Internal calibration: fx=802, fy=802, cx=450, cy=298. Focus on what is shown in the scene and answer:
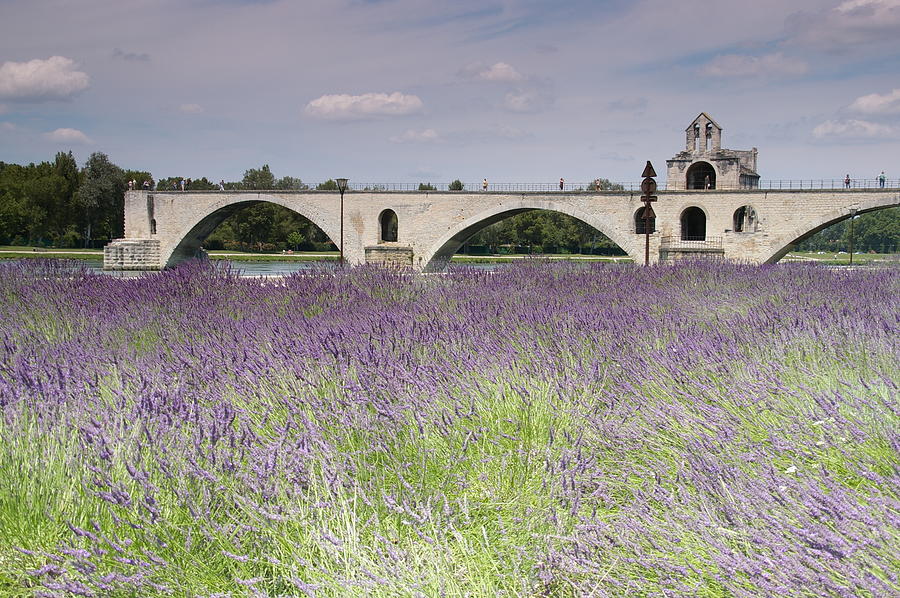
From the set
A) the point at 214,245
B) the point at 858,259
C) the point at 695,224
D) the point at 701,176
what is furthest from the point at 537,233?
the point at 701,176

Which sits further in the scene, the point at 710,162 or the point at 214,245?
the point at 214,245

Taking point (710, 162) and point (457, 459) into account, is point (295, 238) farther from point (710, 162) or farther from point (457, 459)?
point (457, 459)

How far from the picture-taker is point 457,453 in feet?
12.5

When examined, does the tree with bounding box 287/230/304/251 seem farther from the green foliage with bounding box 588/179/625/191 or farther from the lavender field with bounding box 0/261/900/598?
the lavender field with bounding box 0/261/900/598

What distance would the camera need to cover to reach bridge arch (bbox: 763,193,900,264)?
114 ft

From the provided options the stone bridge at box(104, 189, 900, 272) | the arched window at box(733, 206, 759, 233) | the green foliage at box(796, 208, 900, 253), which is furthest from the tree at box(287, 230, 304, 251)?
the green foliage at box(796, 208, 900, 253)

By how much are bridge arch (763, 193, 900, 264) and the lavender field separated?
3202cm

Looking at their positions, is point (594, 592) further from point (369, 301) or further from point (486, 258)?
point (486, 258)

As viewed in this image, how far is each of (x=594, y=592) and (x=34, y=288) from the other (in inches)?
362

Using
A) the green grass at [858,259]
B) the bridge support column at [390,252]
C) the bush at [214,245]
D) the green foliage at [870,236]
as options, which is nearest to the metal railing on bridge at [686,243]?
the green grass at [858,259]

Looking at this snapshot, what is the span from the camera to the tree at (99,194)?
217ft

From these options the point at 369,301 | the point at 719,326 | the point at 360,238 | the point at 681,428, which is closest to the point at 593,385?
the point at 681,428

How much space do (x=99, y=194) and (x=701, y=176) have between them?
48.7 metres

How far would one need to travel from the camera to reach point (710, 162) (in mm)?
39125
